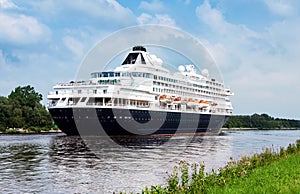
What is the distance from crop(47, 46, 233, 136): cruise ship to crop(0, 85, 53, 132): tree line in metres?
29.3

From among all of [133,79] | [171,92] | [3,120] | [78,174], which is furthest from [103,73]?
[78,174]

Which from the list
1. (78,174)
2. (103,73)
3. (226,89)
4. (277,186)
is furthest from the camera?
(226,89)

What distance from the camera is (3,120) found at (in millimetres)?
86312

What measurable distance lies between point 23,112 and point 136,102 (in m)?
41.3

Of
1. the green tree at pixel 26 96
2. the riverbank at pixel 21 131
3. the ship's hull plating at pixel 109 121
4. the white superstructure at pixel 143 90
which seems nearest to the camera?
the ship's hull plating at pixel 109 121

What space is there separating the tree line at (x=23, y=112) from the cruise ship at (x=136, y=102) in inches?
1152

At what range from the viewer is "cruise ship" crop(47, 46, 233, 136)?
55375 millimetres

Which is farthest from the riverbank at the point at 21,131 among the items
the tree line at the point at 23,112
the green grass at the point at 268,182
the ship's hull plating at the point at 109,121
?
the green grass at the point at 268,182

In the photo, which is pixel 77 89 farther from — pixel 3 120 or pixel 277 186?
pixel 277 186

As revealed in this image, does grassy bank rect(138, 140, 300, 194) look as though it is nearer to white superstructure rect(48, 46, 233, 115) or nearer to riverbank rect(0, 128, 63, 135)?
white superstructure rect(48, 46, 233, 115)

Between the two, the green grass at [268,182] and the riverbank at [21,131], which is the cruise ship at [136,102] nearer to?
the riverbank at [21,131]

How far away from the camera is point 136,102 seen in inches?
2448

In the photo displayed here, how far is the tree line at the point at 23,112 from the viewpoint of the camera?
8706cm

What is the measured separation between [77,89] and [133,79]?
10.4m
